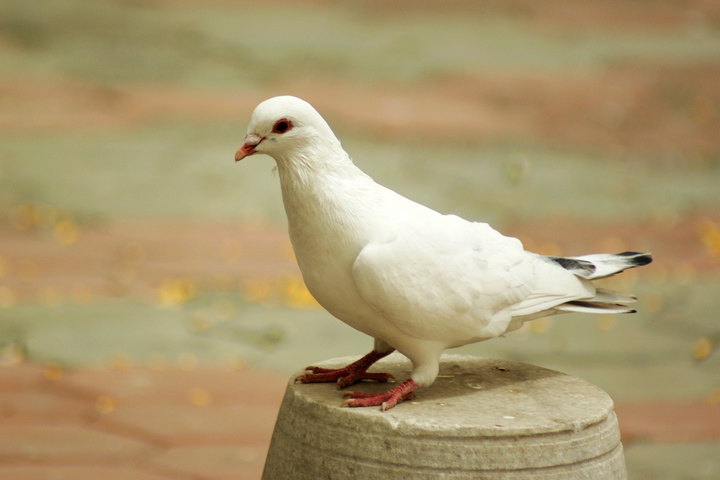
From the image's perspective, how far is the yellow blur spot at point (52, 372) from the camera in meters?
4.11

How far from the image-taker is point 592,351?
4.64 m

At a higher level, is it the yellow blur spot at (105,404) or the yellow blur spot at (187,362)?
the yellow blur spot at (187,362)

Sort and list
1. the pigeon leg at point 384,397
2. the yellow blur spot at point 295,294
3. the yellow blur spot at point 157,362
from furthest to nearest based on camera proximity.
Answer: the yellow blur spot at point 295,294, the yellow blur spot at point 157,362, the pigeon leg at point 384,397

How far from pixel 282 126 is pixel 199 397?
2.13 m

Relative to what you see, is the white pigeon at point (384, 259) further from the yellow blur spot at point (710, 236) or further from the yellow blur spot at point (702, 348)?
the yellow blur spot at point (710, 236)

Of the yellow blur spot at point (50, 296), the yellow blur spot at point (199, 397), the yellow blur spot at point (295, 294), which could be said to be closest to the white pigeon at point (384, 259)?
the yellow blur spot at point (199, 397)

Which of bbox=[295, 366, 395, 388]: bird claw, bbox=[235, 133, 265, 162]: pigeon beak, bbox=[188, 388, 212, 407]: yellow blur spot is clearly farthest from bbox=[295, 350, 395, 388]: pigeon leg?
bbox=[188, 388, 212, 407]: yellow blur spot

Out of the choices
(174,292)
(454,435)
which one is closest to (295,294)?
(174,292)

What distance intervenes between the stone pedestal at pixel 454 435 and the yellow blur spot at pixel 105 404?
1682 millimetres

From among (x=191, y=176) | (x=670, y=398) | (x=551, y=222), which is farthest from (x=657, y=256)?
(x=191, y=176)

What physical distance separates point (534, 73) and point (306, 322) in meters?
4.27

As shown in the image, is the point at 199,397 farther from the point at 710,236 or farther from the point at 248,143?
the point at 710,236

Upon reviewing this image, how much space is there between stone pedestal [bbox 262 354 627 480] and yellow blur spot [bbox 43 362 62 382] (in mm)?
2135

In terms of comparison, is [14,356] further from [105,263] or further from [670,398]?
[670,398]
